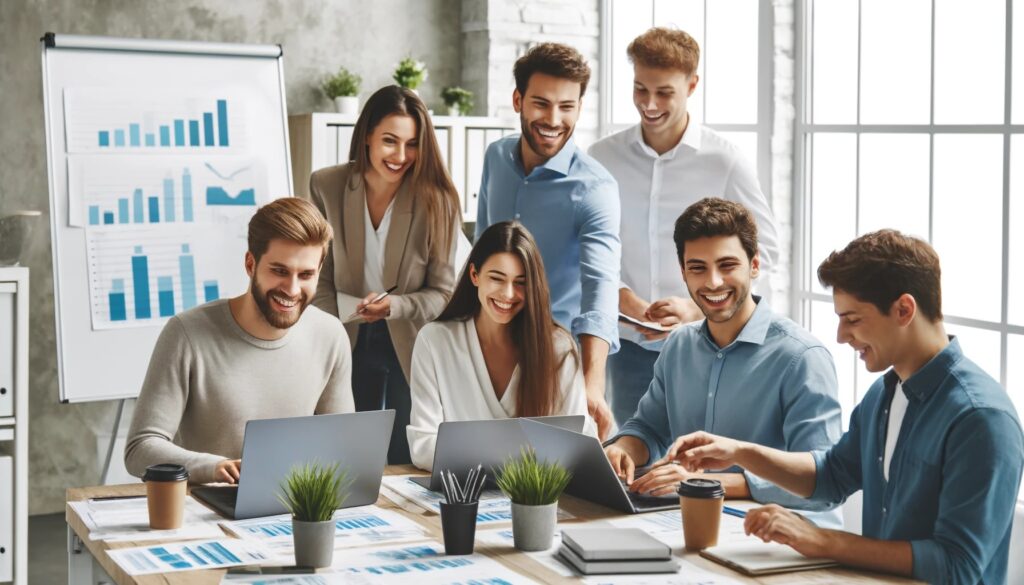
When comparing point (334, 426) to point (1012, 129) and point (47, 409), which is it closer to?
point (1012, 129)

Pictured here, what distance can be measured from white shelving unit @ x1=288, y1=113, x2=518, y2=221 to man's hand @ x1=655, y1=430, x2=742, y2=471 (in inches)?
105

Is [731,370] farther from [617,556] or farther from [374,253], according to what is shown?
[374,253]

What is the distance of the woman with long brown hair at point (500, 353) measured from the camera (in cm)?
277

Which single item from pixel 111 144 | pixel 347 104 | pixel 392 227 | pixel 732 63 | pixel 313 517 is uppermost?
pixel 732 63

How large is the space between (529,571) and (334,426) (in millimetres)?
483

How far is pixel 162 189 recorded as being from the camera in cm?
414

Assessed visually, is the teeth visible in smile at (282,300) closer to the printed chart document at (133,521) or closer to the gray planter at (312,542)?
the printed chart document at (133,521)

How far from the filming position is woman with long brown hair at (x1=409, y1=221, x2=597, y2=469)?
109 inches

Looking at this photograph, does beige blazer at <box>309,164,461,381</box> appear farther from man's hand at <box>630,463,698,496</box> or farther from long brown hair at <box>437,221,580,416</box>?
man's hand at <box>630,463,698,496</box>

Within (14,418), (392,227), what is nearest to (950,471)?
(392,227)

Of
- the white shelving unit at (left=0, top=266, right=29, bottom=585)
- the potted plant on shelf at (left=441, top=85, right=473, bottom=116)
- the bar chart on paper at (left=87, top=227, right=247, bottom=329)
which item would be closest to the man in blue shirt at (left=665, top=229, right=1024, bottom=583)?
the bar chart on paper at (left=87, top=227, right=247, bottom=329)

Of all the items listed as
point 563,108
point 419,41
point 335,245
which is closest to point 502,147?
point 563,108

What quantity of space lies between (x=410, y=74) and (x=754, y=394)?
2897mm

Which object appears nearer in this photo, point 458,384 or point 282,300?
point 282,300
